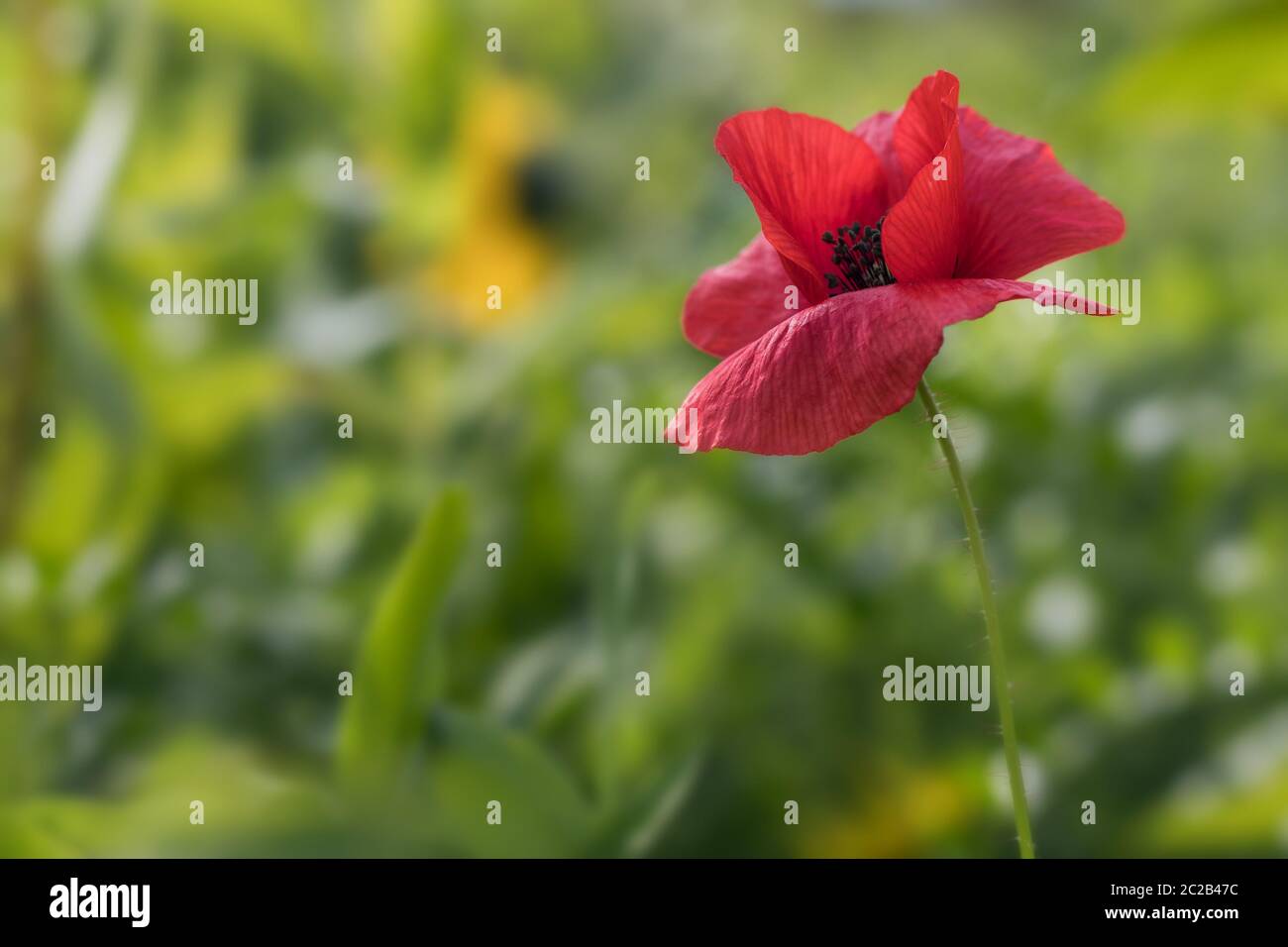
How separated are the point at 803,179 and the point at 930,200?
2 cm

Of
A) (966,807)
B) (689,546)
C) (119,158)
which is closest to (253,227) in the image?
(119,158)

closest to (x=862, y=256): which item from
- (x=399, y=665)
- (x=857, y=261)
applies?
(x=857, y=261)

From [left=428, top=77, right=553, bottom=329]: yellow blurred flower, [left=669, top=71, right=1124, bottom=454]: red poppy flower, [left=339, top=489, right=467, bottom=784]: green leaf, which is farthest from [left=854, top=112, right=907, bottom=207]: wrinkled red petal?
[left=428, top=77, right=553, bottom=329]: yellow blurred flower

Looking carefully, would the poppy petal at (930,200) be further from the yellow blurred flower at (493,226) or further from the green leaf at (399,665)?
the yellow blurred flower at (493,226)

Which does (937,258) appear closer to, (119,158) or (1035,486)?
(1035,486)

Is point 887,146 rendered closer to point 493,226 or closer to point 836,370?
point 836,370

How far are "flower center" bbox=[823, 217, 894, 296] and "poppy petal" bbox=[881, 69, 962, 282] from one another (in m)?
0.01

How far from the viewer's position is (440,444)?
1.49 ft

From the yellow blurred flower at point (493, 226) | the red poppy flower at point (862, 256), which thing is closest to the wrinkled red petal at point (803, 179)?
the red poppy flower at point (862, 256)

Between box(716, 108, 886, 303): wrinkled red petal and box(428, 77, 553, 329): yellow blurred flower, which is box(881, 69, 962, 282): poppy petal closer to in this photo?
box(716, 108, 886, 303): wrinkled red petal

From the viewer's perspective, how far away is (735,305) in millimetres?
180

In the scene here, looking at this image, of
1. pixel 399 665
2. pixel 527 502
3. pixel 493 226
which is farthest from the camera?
pixel 493 226
